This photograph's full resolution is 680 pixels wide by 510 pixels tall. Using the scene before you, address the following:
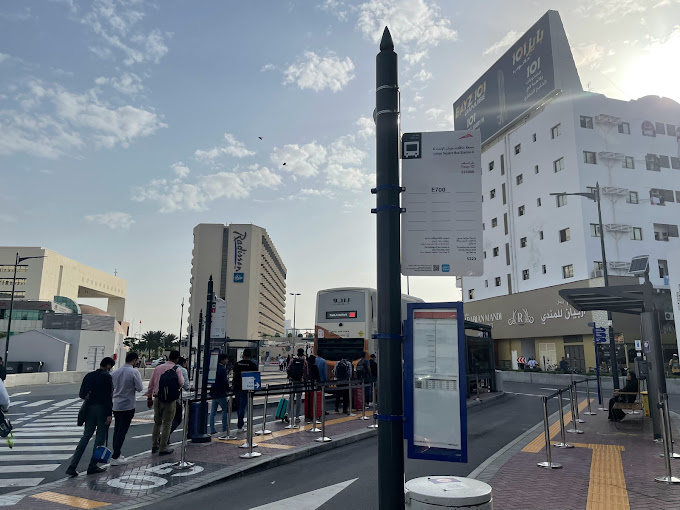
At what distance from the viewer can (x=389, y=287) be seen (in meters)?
3.71

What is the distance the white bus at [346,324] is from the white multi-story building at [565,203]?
23029mm

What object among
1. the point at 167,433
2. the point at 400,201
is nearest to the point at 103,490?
the point at 167,433

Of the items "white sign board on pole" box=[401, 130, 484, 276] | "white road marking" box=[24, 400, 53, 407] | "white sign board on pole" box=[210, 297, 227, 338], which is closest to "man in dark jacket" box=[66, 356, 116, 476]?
"white sign board on pole" box=[210, 297, 227, 338]

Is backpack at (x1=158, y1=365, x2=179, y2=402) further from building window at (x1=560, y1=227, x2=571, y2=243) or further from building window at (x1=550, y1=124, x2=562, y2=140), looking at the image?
building window at (x1=550, y1=124, x2=562, y2=140)

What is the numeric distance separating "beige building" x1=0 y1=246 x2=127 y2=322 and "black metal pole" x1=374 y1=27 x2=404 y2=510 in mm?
102181

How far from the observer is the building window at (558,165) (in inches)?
1724

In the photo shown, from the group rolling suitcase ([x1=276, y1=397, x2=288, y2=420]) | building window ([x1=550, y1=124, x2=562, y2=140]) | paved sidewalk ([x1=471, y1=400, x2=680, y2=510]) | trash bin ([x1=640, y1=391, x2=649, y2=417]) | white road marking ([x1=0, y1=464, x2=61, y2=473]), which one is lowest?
white road marking ([x1=0, y1=464, x2=61, y2=473])

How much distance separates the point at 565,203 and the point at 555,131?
7.12 metres

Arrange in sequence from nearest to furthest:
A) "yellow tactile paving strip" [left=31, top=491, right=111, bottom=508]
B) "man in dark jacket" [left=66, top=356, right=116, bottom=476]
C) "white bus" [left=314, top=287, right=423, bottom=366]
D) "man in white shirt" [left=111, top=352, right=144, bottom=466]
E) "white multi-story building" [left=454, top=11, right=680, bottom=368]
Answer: "yellow tactile paving strip" [left=31, top=491, right=111, bottom=508]
"man in dark jacket" [left=66, top=356, right=116, bottom=476]
"man in white shirt" [left=111, top=352, right=144, bottom=466]
"white bus" [left=314, top=287, right=423, bottom=366]
"white multi-story building" [left=454, top=11, right=680, bottom=368]

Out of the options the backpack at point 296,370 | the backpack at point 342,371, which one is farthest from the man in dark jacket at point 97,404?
the backpack at point 342,371

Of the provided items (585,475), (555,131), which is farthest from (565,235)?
(585,475)

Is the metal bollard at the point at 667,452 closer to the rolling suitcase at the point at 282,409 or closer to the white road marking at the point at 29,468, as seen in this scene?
the rolling suitcase at the point at 282,409

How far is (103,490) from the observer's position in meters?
7.29

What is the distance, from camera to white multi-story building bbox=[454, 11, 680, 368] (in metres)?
40.8
